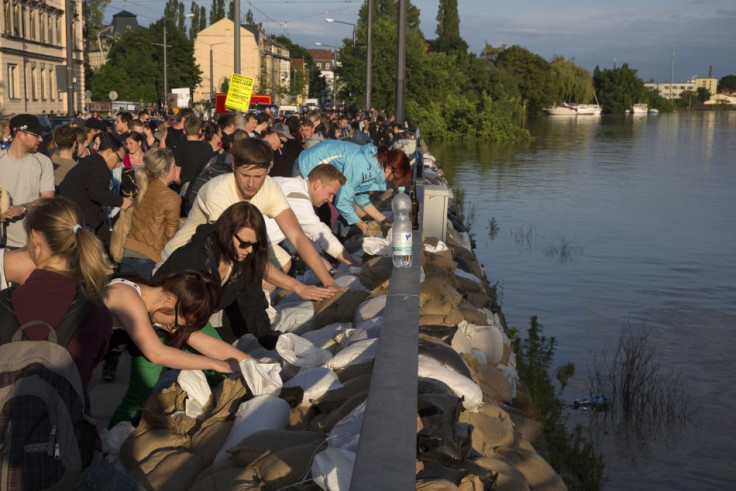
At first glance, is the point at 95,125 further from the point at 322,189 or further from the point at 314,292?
the point at 314,292

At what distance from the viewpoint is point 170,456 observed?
446 cm

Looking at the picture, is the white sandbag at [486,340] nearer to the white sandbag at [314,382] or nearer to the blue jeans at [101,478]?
the white sandbag at [314,382]

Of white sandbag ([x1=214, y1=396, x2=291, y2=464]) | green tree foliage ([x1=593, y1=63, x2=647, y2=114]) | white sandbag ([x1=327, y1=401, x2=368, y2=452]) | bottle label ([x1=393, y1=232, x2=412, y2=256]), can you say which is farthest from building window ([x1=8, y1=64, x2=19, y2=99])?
green tree foliage ([x1=593, y1=63, x2=647, y2=114])

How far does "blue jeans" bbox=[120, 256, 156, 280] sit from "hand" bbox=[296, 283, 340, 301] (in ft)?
4.84

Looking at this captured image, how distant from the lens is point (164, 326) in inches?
191

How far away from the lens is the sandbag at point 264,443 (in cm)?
420

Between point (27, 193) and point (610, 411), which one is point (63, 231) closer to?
point (27, 193)

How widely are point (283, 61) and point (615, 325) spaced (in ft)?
497

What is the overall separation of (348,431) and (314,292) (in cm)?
277

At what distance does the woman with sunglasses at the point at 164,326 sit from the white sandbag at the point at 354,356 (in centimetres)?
57

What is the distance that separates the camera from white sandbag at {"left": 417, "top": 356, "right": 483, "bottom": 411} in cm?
516

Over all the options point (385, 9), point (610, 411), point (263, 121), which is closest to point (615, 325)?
point (610, 411)

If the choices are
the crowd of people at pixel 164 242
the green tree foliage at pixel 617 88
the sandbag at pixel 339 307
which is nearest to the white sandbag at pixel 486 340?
the sandbag at pixel 339 307

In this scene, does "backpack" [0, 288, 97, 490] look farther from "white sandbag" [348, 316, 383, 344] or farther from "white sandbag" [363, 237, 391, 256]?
"white sandbag" [363, 237, 391, 256]
